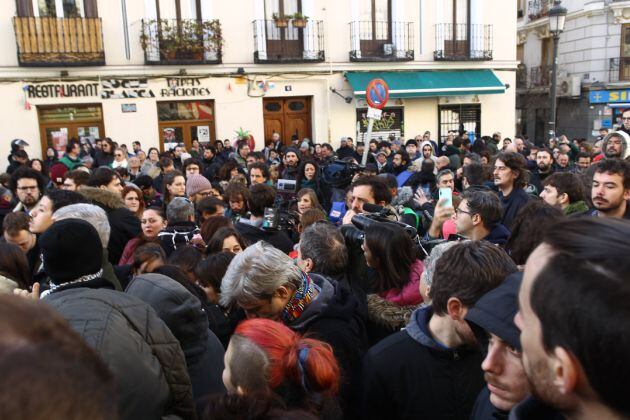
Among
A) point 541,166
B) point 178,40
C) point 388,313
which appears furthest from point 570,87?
point 388,313

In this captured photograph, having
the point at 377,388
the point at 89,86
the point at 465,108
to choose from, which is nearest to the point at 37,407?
the point at 377,388

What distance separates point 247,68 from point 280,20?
67.8 inches

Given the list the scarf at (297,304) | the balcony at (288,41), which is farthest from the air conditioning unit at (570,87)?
the scarf at (297,304)

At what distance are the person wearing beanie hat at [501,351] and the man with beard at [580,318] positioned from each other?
37 cm

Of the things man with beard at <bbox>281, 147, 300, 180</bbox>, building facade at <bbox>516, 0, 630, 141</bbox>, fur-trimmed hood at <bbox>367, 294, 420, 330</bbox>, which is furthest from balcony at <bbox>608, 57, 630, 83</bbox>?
fur-trimmed hood at <bbox>367, 294, 420, 330</bbox>

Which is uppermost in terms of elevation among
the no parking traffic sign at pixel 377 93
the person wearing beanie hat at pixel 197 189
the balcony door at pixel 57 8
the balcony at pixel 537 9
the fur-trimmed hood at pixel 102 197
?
the balcony at pixel 537 9

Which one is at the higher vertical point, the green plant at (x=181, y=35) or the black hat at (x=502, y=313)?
the green plant at (x=181, y=35)

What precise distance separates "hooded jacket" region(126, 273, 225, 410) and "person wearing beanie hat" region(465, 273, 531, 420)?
1223 mm

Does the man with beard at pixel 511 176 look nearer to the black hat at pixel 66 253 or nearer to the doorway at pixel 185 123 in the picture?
the black hat at pixel 66 253

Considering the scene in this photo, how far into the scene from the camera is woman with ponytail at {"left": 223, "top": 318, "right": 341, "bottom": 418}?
1.89 metres

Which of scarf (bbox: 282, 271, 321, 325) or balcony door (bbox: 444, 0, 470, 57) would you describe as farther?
balcony door (bbox: 444, 0, 470, 57)

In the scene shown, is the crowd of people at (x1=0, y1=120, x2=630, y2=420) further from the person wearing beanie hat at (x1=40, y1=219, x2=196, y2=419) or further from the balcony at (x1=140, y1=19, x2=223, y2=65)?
the balcony at (x1=140, y1=19, x2=223, y2=65)

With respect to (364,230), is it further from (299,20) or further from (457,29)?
(457,29)

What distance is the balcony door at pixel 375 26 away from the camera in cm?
1797
